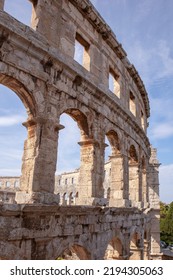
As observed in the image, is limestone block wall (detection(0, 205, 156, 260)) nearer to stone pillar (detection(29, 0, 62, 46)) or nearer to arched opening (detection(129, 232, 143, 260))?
Answer: arched opening (detection(129, 232, 143, 260))

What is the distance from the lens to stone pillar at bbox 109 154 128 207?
32.5 ft

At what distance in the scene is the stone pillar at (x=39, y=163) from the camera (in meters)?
6.00

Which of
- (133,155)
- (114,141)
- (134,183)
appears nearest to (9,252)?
(114,141)

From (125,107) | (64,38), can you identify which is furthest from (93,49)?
(125,107)

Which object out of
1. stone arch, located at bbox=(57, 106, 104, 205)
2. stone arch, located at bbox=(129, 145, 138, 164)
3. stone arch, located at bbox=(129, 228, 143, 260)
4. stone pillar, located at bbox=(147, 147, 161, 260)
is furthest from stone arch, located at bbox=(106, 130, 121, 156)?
stone pillar, located at bbox=(147, 147, 161, 260)

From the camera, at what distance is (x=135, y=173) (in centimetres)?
1262

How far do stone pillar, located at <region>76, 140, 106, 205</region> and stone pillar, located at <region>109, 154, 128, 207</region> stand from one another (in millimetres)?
1832

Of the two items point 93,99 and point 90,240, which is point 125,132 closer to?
point 93,99

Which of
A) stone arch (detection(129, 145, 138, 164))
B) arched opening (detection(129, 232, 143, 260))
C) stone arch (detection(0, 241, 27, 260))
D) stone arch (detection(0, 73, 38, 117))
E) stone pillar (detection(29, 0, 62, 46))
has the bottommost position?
arched opening (detection(129, 232, 143, 260))

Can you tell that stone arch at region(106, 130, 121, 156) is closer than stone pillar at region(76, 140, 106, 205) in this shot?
No

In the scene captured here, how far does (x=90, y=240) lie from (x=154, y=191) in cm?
1104

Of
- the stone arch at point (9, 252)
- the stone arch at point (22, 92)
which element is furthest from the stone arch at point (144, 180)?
the stone arch at point (9, 252)

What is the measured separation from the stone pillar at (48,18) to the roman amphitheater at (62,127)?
3 cm

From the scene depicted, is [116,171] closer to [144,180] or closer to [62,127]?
[62,127]
